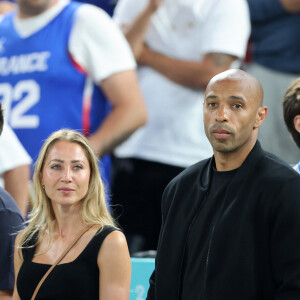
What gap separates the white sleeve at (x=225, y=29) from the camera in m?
4.09

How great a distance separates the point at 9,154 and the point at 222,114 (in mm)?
1645

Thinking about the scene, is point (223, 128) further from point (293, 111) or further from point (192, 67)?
point (192, 67)

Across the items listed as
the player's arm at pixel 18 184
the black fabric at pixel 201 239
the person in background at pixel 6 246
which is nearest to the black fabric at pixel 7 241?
the person in background at pixel 6 246

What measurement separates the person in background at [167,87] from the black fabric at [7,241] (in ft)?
4.41

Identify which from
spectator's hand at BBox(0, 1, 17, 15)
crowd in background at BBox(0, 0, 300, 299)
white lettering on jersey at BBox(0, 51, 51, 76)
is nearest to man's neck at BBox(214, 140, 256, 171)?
crowd in background at BBox(0, 0, 300, 299)

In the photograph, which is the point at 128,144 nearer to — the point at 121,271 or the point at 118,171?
the point at 118,171

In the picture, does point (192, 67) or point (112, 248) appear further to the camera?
point (192, 67)

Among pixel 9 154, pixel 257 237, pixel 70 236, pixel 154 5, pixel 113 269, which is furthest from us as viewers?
pixel 154 5

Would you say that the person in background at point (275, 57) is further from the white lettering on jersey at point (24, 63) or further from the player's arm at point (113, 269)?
the player's arm at point (113, 269)

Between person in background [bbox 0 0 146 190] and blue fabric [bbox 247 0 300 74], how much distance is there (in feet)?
2.89

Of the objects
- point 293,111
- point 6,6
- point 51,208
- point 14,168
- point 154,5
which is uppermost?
point 6,6

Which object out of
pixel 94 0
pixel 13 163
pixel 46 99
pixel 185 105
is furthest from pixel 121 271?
pixel 94 0

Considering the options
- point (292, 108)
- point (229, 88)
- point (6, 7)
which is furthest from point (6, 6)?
point (229, 88)

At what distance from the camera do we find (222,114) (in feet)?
7.49
